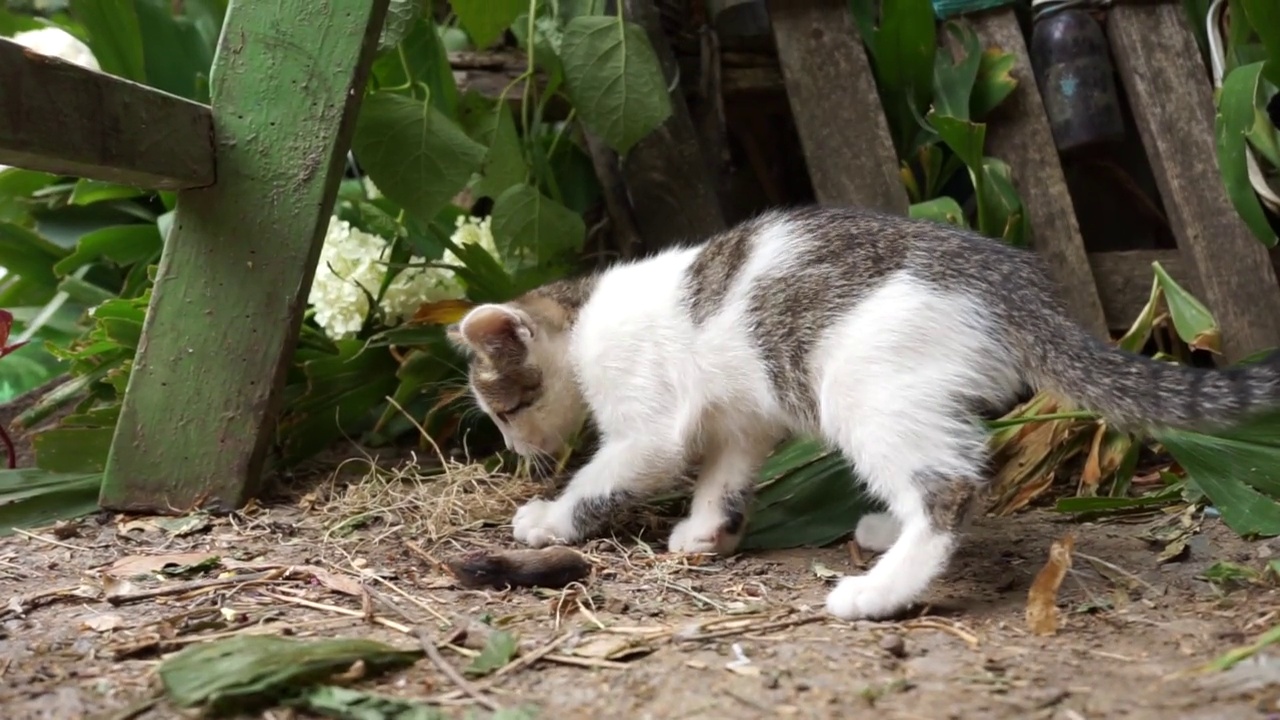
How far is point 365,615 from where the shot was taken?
169 centimetres

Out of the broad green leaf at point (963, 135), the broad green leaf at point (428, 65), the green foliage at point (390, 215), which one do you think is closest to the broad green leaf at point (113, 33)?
the green foliage at point (390, 215)

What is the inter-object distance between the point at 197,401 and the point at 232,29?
2.53 feet

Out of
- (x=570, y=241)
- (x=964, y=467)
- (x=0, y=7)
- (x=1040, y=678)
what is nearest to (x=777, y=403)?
(x=964, y=467)

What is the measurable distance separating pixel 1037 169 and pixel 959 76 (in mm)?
317

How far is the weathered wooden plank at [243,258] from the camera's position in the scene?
86.4 inches

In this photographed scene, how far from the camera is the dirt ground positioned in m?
1.33

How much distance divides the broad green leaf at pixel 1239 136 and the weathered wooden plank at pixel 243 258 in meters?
1.78

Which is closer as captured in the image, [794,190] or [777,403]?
[777,403]

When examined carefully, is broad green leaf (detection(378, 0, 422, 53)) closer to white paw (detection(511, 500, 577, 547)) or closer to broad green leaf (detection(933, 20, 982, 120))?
white paw (detection(511, 500, 577, 547))

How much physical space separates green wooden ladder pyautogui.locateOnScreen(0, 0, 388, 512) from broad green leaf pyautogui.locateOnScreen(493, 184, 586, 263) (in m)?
0.54

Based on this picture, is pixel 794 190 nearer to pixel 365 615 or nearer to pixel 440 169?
pixel 440 169

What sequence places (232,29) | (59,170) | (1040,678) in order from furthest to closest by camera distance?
1. (232,29)
2. (59,170)
3. (1040,678)

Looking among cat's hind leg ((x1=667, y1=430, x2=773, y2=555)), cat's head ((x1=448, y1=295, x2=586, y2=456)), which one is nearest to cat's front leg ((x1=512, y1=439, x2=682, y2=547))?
cat's hind leg ((x1=667, y1=430, x2=773, y2=555))

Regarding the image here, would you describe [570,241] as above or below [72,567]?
above
